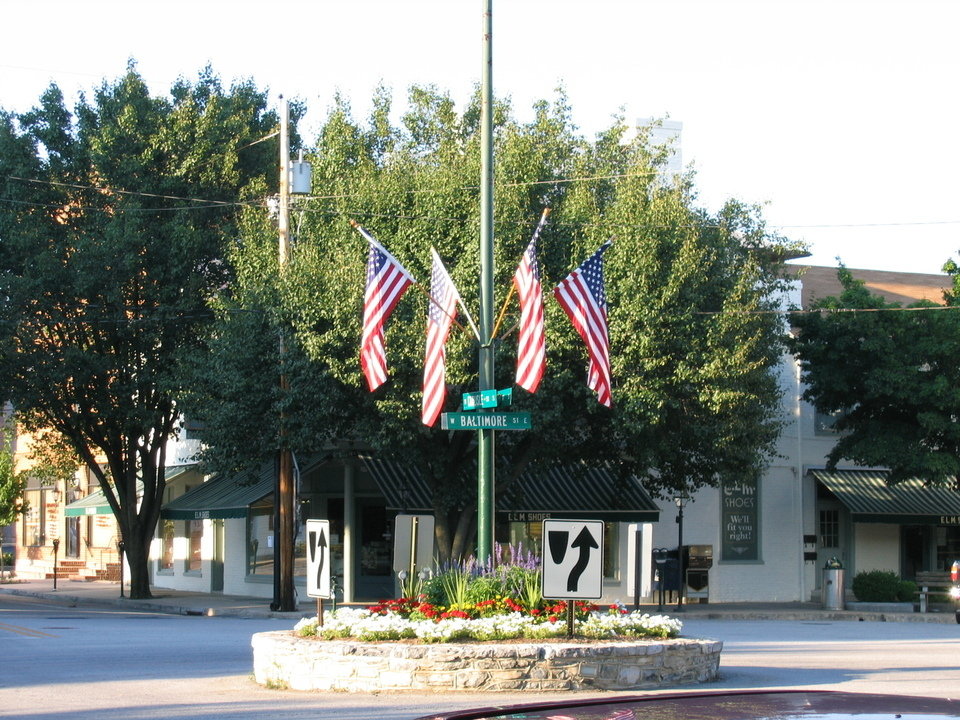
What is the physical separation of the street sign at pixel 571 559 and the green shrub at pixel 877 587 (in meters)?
19.7

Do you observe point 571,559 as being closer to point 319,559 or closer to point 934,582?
point 319,559

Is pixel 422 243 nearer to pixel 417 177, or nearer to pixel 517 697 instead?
pixel 417 177

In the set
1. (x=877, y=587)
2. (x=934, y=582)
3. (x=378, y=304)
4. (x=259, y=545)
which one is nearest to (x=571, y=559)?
(x=378, y=304)

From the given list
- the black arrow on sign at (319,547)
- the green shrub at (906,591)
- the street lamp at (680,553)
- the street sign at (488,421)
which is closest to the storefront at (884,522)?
the green shrub at (906,591)

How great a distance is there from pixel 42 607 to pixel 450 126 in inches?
610

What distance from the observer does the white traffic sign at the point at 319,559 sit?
44.2 ft

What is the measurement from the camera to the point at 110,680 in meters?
13.9

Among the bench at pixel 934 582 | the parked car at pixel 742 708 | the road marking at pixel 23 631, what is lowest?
the bench at pixel 934 582

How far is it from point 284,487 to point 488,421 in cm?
1290

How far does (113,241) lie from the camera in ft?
96.7

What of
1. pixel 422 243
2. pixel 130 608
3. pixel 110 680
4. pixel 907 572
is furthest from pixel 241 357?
pixel 907 572

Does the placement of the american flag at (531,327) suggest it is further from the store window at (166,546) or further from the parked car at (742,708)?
the store window at (166,546)

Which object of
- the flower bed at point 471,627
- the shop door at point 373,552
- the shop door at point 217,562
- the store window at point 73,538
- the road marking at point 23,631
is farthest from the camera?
the store window at point 73,538

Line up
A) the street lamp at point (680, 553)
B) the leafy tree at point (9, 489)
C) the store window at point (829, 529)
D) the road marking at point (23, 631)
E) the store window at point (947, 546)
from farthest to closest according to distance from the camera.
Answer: the leafy tree at point (9, 489) → the store window at point (947, 546) → the store window at point (829, 529) → the street lamp at point (680, 553) → the road marking at point (23, 631)
